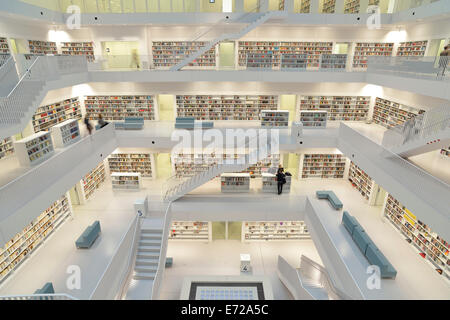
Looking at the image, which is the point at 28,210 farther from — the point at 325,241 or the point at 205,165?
the point at 325,241

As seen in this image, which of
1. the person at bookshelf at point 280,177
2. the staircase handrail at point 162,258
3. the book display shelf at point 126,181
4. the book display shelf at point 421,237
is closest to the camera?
the book display shelf at point 421,237

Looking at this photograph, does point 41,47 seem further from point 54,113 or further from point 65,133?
point 65,133

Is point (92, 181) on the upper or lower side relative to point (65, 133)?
lower

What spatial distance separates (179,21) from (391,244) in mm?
11776

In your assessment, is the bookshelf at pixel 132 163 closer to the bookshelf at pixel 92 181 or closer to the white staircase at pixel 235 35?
the bookshelf at pixel 92 181

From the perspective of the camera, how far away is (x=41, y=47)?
11.4 meters

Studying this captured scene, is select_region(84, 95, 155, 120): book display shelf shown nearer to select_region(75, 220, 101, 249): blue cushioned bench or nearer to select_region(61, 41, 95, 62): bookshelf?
select_region(61, 41, 95, 62): bookshelf

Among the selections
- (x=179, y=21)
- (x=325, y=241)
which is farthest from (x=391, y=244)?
(x=179, y=21)

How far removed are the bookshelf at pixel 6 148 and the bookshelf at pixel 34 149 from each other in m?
1.27

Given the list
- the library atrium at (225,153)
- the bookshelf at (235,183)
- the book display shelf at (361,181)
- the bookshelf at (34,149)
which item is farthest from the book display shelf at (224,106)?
the bookshelf at (34,149)

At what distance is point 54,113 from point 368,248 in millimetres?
12260

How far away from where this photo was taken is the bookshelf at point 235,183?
1136cm

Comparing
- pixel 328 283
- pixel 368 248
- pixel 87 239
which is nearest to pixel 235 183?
pixel 328 283

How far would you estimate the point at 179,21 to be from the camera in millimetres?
11625
